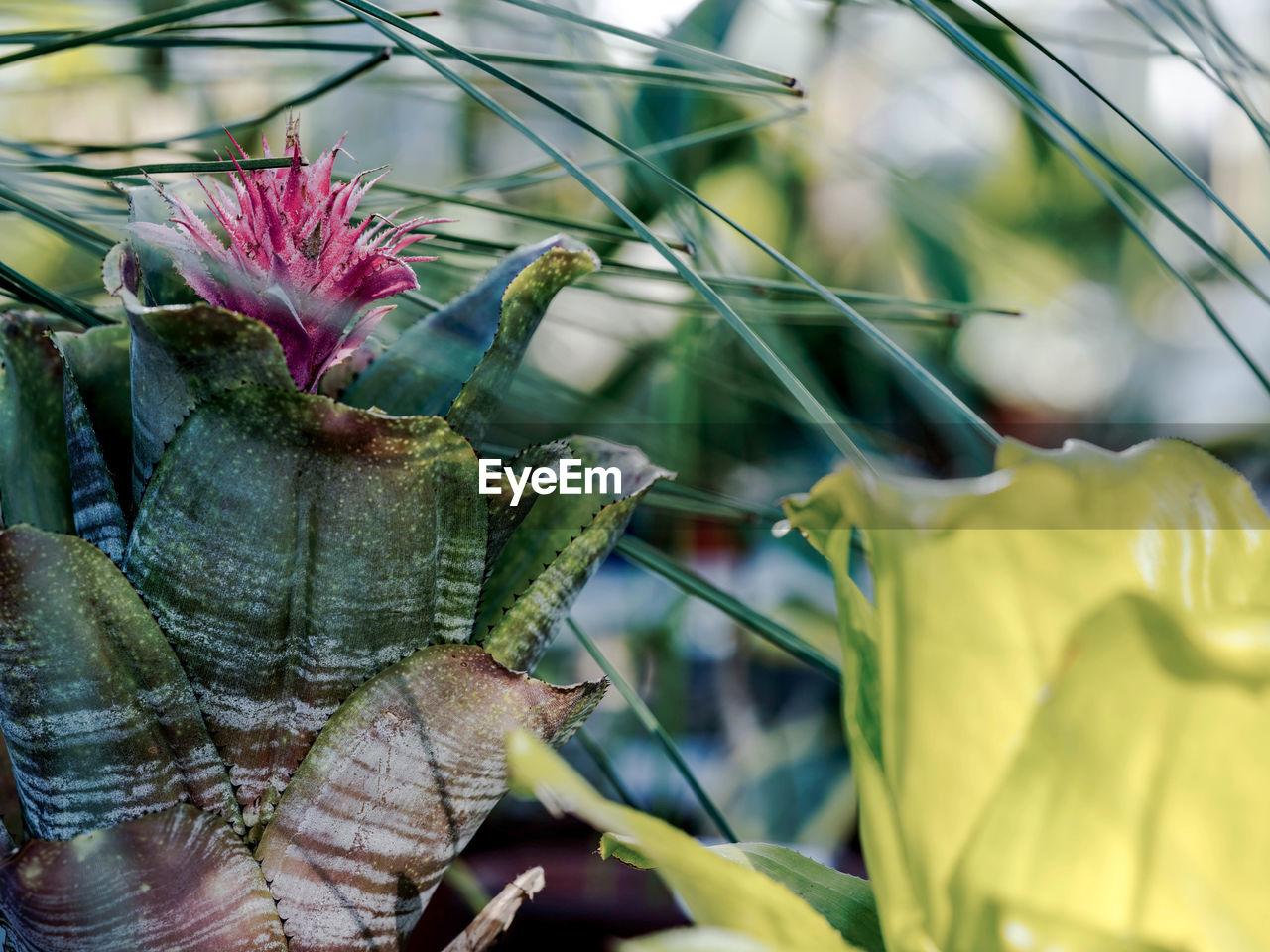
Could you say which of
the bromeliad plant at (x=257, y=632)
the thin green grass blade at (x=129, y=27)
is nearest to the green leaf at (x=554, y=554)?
the bromeliad plant at (x=257, y=632)

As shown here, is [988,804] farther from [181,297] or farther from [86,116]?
[86,116]

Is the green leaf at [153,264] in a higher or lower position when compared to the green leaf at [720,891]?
higher

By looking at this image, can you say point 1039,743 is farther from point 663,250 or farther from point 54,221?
point 54,221

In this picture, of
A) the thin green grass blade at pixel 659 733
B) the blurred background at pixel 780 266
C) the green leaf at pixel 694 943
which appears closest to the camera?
the green leaf at pixel 694 943

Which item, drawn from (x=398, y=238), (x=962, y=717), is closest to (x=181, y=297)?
(x=398, y=238)

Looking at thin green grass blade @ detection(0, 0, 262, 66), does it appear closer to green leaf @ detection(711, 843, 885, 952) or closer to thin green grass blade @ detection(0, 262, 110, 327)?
thin green grass blade @ detection(0, 262, 110, 327)

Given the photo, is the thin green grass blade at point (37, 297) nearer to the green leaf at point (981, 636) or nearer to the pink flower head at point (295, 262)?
the pink flower head at point (295, 262)

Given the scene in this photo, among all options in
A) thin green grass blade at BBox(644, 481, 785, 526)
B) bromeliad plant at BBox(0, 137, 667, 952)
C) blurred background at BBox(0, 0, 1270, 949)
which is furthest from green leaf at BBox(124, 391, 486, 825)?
blurred background at BBox(0, 0, 1270, 949)

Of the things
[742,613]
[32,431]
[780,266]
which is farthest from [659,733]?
[780,266]
